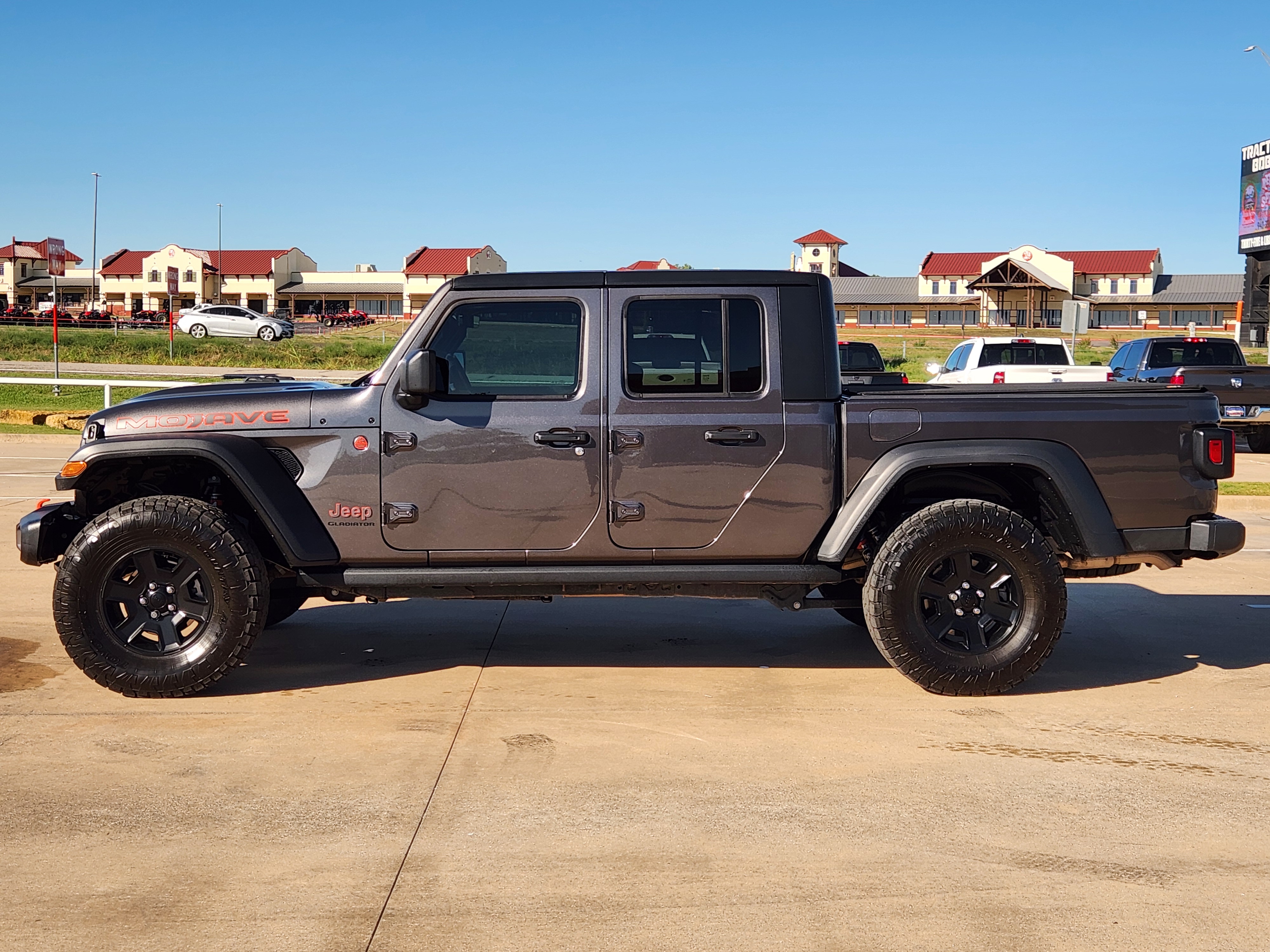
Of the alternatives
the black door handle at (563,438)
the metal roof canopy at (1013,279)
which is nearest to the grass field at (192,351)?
the black door handle at (563,438)

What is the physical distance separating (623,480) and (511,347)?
2.68 ft

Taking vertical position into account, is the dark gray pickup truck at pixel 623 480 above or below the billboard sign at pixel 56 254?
below

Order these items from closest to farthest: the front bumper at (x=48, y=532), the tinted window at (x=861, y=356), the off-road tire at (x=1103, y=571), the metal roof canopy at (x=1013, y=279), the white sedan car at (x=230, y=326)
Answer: the front bumper at (x=48, y=532) → the off-road tire at (x=1103, y=571) → the tinted window at (x=861, y=356) → the white sedan car at (x=230, y=326) → the metal roof canopy at (x=1013, y=279)

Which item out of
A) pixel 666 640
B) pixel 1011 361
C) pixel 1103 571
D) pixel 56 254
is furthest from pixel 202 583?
pixel 56 254

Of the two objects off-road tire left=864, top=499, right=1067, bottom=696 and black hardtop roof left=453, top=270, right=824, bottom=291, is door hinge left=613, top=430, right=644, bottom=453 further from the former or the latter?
off-road tire left=864, top=499, right=1067, bottom=696

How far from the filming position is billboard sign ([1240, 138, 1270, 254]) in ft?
177

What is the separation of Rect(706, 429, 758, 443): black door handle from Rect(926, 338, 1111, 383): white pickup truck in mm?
16795

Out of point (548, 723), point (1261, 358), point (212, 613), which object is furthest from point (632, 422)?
point (1261, 358)

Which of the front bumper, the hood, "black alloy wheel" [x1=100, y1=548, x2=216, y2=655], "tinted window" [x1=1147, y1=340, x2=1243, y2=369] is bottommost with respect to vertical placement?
"black alloy wheel" [x1=100, y1=548, x2=216, y2=655]

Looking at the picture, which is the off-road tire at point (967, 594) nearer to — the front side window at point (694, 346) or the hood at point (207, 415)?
the front side window at point (694, 346)

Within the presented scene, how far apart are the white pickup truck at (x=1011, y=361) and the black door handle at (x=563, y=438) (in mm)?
17060

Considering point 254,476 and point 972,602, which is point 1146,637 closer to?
point 972,602

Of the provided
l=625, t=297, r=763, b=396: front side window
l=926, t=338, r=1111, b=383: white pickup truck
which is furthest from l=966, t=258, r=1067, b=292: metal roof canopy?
l=625, t=297, r=763, b=396: front side window

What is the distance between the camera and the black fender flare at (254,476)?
17.7ft
